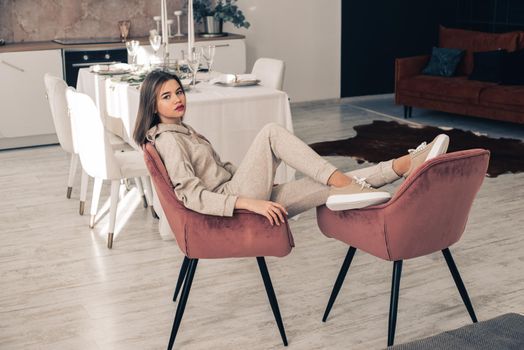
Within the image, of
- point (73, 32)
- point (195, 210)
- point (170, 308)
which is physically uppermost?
point (73, 32)

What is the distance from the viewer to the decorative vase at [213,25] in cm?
772

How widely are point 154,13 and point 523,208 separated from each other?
4224 mm

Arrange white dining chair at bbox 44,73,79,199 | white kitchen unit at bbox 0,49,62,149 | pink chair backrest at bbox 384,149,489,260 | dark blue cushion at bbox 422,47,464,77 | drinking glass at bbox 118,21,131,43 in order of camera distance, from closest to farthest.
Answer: pink chair backrest at bbox 384,149,489,260 → white dining chair at bbox 44,73,79,199 → white kitchen unit at bbox 0,49,62,149 → drinking glass at bbox 118,21,131,43 → dark blue cushion at bbox 422,47,464,77

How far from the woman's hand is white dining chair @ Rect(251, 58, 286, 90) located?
2.34 metres

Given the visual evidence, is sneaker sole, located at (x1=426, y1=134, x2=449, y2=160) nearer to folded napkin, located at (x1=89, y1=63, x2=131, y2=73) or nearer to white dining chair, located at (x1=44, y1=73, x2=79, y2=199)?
white dining chair, located at (x1=44, y1=73, x2=79, y2=199)

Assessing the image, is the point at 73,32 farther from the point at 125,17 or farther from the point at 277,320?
the point at 277,320

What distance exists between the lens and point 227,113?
4656 millimetres

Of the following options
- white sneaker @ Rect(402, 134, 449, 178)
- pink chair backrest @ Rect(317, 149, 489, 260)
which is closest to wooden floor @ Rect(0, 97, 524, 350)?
pink chair backrest @ Rect(317, 149, 489, 260)

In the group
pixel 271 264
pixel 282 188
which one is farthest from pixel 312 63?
pixel 282 188

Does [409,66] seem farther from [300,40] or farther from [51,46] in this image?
[51,46]

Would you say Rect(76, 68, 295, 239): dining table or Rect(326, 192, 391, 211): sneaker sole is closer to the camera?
Rect(326, 192, 391, 211): sneaker sole

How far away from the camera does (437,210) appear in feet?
9.86

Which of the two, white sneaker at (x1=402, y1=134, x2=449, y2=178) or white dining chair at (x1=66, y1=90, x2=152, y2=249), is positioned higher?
white sneaker at (x1=402, y1=134, x2=449, y2=178)

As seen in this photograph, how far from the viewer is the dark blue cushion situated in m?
8.03
